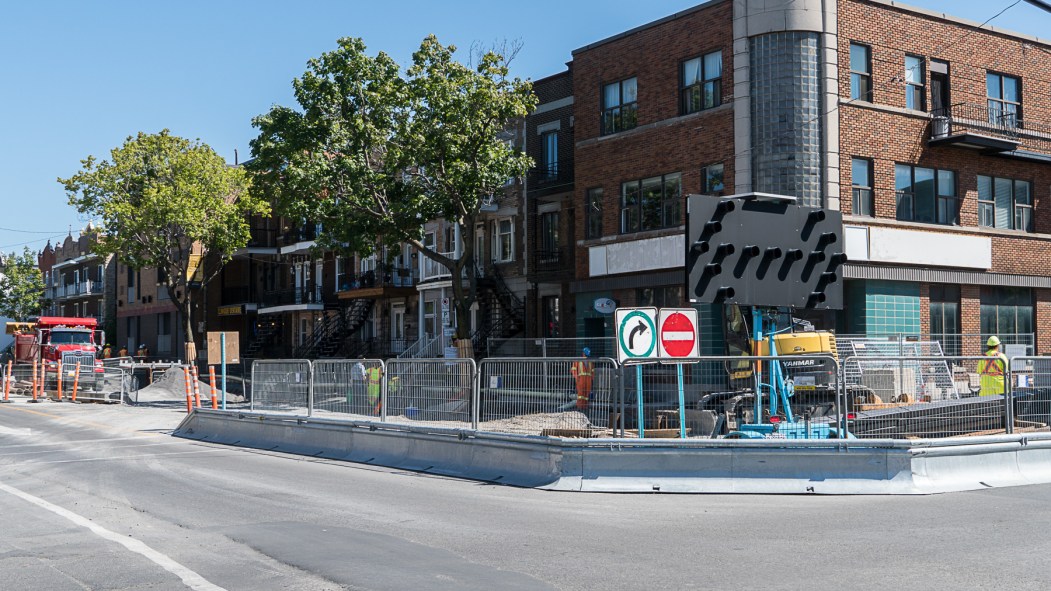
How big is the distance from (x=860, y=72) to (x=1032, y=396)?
16381 mm

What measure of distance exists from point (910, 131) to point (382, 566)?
25113 millimetres

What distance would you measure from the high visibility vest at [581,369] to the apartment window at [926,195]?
18.3m

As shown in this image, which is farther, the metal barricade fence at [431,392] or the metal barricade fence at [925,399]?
the metal barricade fence at [431,392]

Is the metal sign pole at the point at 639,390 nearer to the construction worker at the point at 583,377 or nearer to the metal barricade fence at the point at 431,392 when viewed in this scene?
the construction worker at the point at 583,377

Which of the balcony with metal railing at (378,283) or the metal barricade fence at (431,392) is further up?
the balcony with metal railing at (378,283)

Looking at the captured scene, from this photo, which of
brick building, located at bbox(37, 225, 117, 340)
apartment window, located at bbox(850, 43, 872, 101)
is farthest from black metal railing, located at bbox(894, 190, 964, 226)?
brick building, located at bbox(37, 225, 117, 340)

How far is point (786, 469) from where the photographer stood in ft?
41.1

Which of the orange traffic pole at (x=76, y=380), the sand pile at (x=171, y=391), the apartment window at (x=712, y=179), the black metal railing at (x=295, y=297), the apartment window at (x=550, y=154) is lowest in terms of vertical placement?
the sand pile at (x=171, y=391)

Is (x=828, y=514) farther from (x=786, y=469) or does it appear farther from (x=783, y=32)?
(x=783, y=32)

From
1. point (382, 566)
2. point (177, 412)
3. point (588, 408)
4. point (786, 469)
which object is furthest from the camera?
point (177, 412)

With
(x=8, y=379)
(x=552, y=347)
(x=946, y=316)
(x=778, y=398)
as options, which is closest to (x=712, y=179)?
(x=552, y=347)

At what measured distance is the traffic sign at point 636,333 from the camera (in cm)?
1342

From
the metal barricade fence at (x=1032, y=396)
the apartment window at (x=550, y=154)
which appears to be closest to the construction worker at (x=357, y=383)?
the metal barricade fence at (x=1032, y=396)

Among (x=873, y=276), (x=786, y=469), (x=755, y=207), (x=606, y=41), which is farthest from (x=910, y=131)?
(x=786, y=469)
